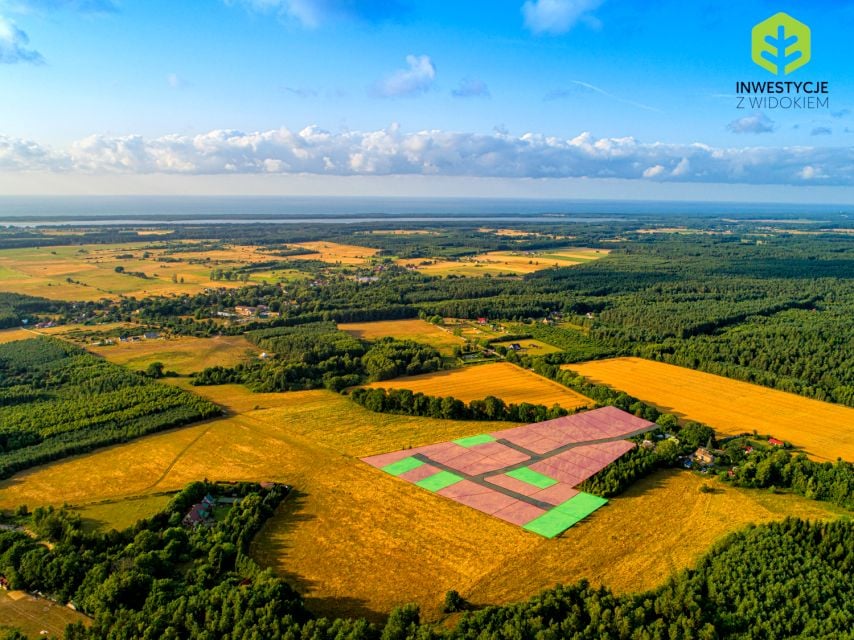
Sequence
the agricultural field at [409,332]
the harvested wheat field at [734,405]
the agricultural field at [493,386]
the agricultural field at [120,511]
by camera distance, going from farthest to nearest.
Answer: the agricultural field at [409,332] → the agricultural field at [493,386] → the harvested wheat field at [734,405] → the agricultural field at [120,511]

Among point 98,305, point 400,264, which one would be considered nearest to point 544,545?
point 98,305

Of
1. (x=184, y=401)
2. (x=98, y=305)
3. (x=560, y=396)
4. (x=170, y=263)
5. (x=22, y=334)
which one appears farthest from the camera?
(x=170, y=263)

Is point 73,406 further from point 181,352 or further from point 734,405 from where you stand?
point 734,405

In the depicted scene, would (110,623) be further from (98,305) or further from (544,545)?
(98,305)
